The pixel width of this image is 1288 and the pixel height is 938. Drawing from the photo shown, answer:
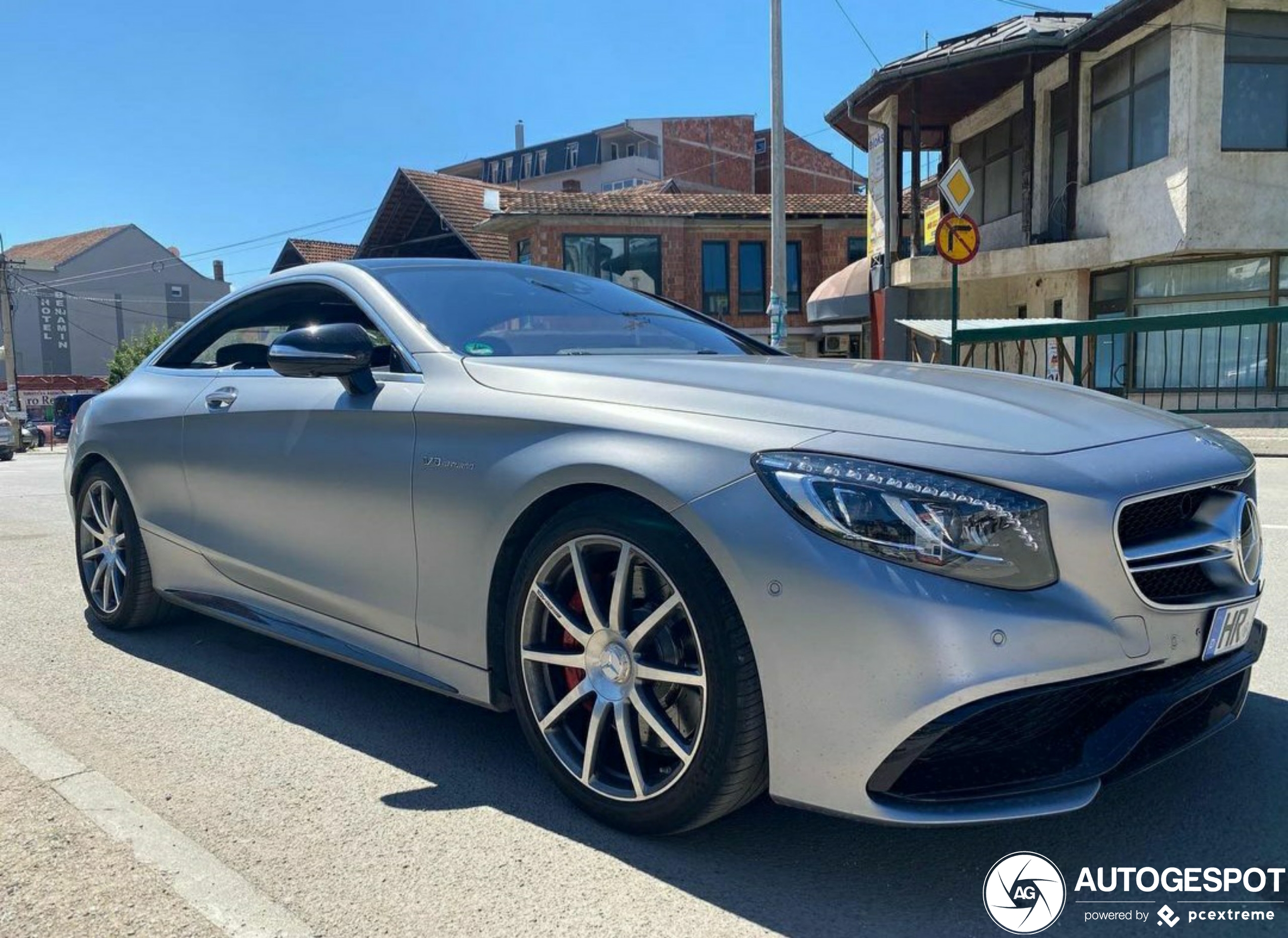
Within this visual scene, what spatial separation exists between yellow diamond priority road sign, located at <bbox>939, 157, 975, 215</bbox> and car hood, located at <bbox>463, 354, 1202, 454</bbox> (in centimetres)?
813

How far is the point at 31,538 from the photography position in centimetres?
752

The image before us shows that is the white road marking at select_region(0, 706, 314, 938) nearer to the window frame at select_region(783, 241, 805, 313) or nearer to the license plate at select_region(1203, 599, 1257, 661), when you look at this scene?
the license plate at select_region(1203, 599, 1257, 661)

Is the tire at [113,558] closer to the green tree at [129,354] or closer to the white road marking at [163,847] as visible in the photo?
the white road marking at [163,847]

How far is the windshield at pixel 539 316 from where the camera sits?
3168 millimetres

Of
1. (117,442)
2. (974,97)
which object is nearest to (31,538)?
(117,442)

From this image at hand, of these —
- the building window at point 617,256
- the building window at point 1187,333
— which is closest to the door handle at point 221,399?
the building window at point 1187,333

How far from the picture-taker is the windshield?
3168mm

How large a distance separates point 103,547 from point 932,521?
152 inches

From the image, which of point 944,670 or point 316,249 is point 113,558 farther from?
point 316,249

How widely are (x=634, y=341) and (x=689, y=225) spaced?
26.7 m

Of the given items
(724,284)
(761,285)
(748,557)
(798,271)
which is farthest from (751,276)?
(748,557)

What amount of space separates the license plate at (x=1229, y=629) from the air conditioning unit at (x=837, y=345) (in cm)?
2770

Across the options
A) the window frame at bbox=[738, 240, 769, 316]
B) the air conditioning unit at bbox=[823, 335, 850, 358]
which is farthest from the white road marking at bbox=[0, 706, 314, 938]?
the window frame at bbox=[738, 240, 769, 316]

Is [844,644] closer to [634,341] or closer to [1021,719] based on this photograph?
[1021,719]
